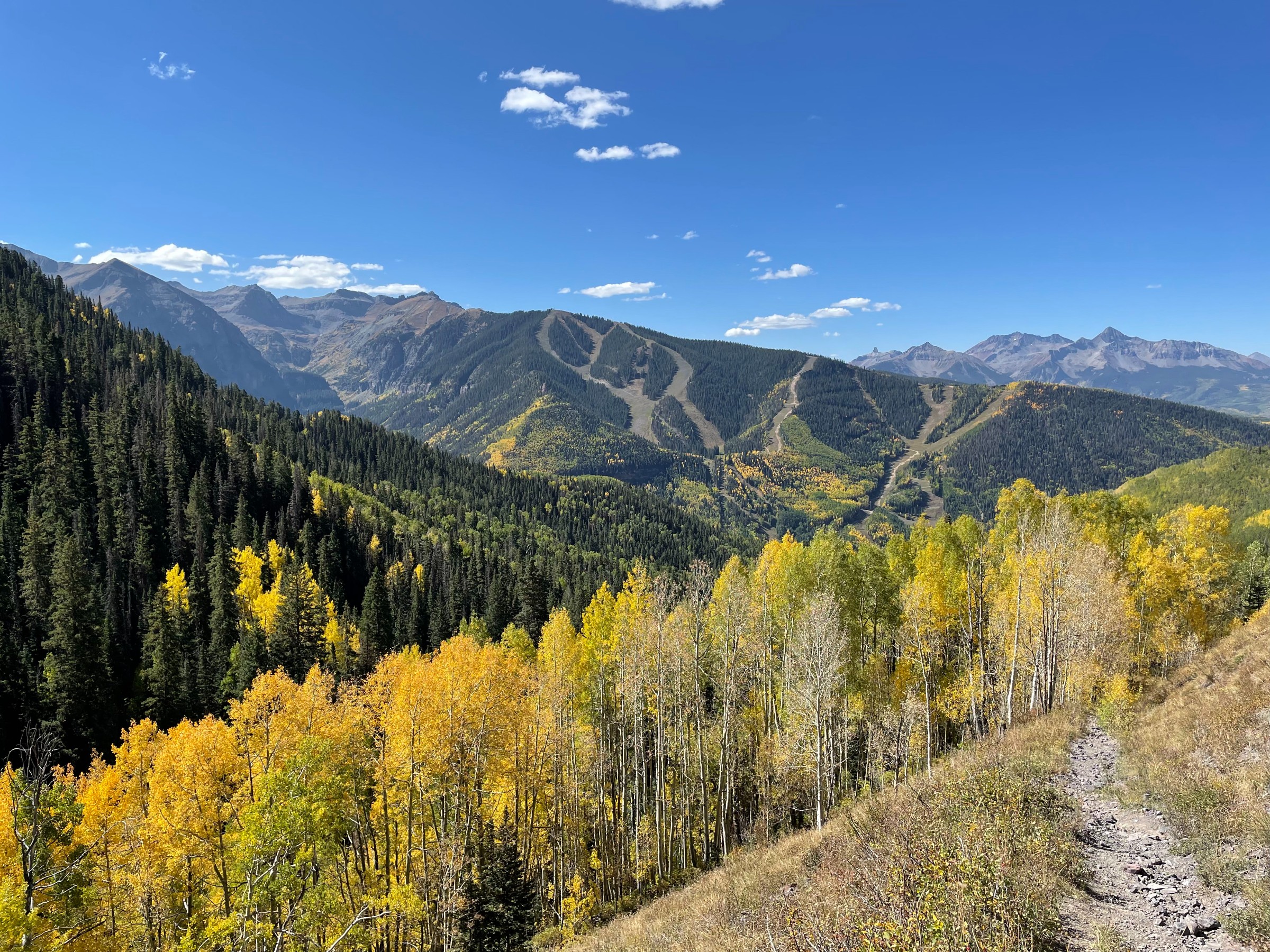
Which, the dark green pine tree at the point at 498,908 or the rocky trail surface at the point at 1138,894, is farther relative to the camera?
the dark green pine tree at the point at 498,908

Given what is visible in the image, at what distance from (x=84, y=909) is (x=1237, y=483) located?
215 meters

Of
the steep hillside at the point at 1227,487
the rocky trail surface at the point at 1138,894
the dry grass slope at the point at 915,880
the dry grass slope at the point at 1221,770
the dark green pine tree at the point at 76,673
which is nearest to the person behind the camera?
the dry grass slope at the point at 915,880

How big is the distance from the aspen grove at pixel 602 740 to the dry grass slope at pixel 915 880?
11.1 metres

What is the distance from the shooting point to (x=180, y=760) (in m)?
34.8

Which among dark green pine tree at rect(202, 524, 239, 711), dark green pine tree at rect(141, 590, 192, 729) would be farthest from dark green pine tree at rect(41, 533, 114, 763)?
dark green pine tree at rect(202, 524, 239, 711)

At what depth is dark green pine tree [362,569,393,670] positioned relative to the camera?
75500mm

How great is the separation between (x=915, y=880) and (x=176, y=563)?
105030 mm

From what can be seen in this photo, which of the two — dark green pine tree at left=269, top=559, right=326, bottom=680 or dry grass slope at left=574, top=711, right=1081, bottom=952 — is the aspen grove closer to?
dark green pine tree at left=269, top=559, right=326, bottom=680

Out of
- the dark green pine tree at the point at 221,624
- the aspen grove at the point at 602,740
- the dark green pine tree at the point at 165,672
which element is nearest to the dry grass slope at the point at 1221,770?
the aspen grove at the point at 602,740

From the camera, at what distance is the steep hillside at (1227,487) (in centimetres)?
13288

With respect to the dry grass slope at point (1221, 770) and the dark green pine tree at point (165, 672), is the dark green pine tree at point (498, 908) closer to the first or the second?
the dry grass slope at point (1221, 770)

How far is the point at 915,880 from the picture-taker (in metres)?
12.1

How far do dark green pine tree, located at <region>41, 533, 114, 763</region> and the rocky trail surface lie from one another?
7414 cm

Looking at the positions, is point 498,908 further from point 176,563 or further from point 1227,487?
point 1227,487
